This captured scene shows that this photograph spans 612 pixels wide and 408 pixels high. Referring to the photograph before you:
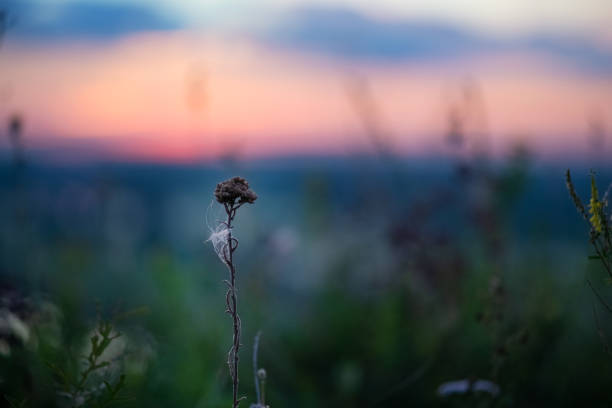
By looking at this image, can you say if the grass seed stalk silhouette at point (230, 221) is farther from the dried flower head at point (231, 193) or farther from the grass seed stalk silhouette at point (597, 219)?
the grass seed stalk silhouette at point (597, 219)

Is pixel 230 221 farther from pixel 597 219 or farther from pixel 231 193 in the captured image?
pixel 597 219

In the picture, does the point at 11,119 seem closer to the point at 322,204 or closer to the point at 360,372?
the point at 360,372

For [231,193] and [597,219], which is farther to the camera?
[597,219]

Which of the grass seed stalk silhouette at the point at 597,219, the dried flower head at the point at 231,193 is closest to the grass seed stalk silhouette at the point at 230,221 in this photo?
the dried flower head at the point at 231,193

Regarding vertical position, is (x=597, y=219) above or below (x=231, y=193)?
below

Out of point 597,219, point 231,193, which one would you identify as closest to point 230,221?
point 231,193

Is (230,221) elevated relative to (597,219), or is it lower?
elevated

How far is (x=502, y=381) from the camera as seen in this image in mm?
2223

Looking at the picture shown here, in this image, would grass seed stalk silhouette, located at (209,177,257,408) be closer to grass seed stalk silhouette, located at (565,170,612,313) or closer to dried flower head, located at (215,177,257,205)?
dried flower head, located at (215,177,257,205)

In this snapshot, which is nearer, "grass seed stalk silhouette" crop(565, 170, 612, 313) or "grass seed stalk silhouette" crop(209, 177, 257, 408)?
"grass seed stalk silhouette" crop(209, 177, 257, 408)

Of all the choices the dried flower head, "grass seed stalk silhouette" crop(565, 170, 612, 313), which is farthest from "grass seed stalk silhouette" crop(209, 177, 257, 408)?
"grass seed stalk silhouette" crop(565, 170, 612, 313)

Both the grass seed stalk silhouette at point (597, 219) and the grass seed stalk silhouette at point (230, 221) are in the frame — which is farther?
the grass seed stalk silhouette at point (597, 219)

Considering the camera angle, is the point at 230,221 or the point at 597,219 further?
the point at 597,219

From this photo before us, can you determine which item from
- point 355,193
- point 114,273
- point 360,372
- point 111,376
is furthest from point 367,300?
point 111,376
